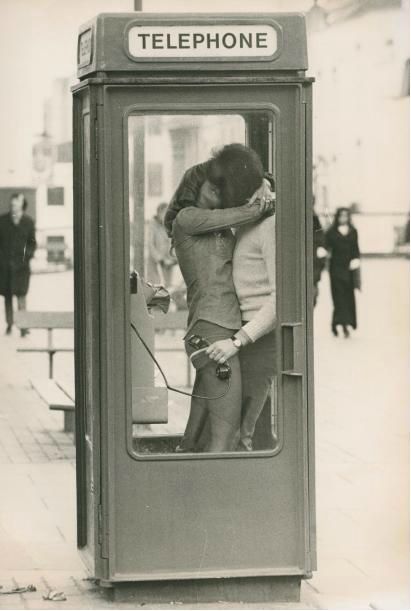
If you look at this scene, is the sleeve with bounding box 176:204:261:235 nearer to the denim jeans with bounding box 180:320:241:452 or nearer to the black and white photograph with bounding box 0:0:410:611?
the black and white photograph with bounding box 0:0:410:611

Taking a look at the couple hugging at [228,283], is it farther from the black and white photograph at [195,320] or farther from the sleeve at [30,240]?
the sleeve at [30,240]

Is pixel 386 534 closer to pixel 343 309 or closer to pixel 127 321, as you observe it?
pixel 127 321

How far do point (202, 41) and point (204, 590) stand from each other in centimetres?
216

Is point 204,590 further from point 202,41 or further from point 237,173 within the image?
point 202,41

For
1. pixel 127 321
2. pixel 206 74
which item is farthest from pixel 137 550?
pixel 206 74

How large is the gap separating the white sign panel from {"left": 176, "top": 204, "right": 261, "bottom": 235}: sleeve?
1.97 ft

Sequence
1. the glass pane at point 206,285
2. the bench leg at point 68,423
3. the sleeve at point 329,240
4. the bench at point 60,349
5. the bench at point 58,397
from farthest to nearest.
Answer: the sleeve at point 329,240 → the bench leg at point 68,423 → the bench at point 58,397 → the bench at point 60,349 → the glass pane at point 206,285

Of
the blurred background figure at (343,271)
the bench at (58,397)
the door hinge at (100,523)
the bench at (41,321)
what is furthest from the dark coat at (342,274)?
the door hinge at (100,523)

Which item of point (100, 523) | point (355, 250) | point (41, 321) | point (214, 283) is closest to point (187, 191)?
point (214, 283)

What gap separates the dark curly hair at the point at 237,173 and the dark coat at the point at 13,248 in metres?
13.4

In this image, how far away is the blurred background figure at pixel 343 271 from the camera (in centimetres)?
1859

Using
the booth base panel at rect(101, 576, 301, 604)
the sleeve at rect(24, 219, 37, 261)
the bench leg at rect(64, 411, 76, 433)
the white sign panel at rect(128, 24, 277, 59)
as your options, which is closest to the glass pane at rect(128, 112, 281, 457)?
the white sign panel at rect(128, 24, 277, 59)

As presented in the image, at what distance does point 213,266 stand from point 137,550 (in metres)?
1.16

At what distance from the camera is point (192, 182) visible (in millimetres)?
5680
